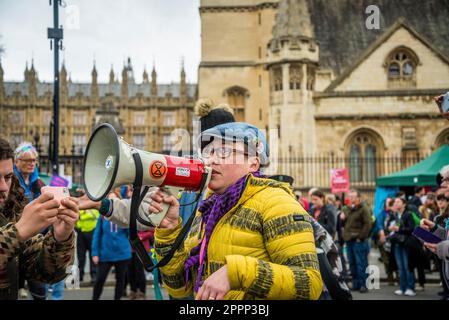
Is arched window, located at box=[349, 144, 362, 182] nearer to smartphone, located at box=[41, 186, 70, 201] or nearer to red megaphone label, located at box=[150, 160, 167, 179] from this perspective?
red megaphone label, located at box=[150, 160, 167, 179]

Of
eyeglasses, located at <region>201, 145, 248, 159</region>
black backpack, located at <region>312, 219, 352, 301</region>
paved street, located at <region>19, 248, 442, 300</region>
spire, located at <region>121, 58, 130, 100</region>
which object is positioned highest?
spire, located at <region>121, 58, 130, 100</region>

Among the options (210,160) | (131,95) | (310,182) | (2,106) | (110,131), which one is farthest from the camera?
(131,95)

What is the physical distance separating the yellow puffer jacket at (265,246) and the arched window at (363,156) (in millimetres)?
22224

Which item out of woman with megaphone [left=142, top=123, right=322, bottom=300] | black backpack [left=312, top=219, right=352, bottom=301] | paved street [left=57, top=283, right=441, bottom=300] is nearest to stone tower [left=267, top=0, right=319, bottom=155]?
paved street [left=57, top=283, right=441, bottom=300]

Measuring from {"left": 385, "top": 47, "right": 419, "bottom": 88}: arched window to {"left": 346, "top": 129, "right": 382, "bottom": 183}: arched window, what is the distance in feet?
9.90

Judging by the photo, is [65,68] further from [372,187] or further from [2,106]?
[372,187]

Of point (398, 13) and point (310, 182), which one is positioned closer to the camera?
point (310, 182)

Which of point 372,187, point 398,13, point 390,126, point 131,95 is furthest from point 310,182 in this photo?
point 131,95

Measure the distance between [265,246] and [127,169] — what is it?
63cm

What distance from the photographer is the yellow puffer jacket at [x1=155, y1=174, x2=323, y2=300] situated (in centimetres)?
193

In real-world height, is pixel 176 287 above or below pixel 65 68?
below

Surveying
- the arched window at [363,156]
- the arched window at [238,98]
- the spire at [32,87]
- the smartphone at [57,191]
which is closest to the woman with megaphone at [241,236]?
the smartphone at [57,191]

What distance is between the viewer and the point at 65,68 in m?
74.7
